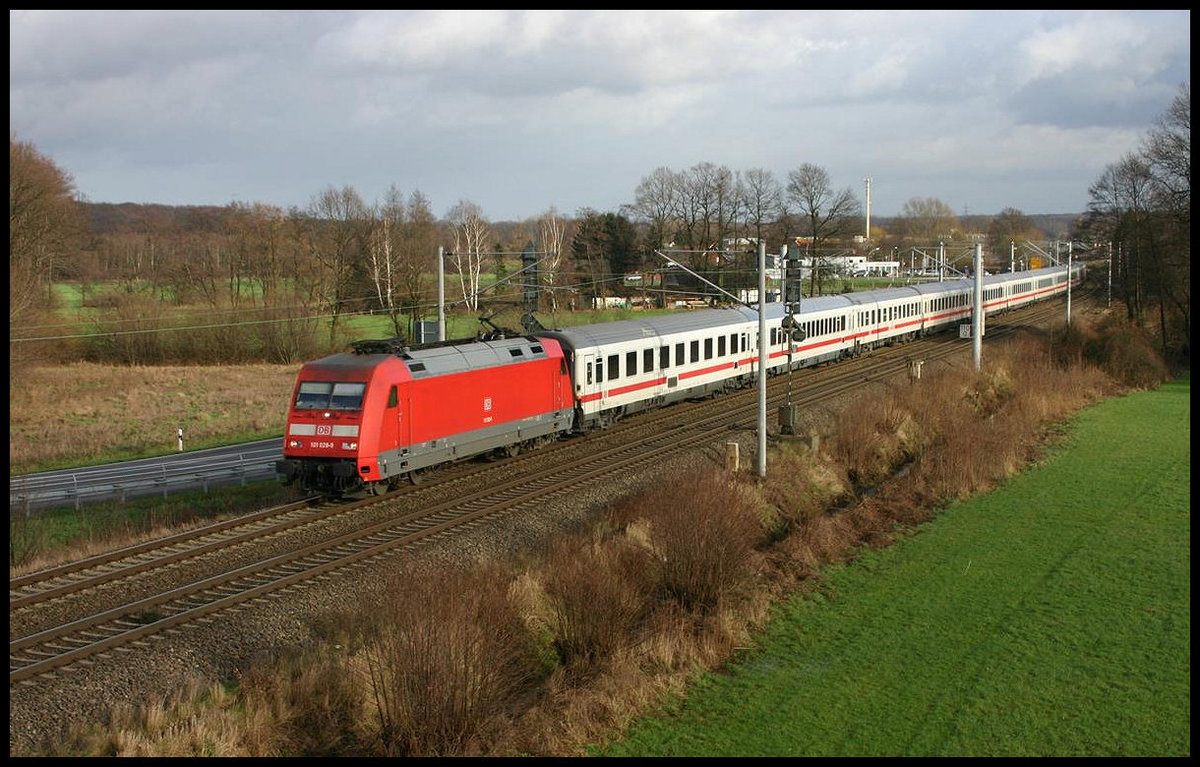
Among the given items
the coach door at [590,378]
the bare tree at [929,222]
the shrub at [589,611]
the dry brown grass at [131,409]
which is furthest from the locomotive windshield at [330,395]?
the bare tree at [929,222]

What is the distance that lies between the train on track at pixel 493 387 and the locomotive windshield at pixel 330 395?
3 cm

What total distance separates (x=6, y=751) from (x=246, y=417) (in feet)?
108

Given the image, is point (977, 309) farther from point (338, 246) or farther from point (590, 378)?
point (338, 246)

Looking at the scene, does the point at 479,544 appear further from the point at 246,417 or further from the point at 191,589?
the point at 246,417

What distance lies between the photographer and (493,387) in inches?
930

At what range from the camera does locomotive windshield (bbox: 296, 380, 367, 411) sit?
1970 cm

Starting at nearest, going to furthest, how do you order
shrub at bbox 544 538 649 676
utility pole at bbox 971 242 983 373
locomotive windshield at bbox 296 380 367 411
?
shrub at bbox 544 538 649 676
locomotive windshield at bbox 296 380 367 411
utility pole at bbox 971 242 983 373

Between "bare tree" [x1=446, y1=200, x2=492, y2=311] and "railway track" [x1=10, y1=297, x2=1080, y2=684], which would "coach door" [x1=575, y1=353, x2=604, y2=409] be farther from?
"bare tree" [x1=446, y1=200, x2=492, y2=311]

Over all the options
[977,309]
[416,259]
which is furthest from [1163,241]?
[416,259]

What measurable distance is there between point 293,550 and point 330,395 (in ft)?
12.3

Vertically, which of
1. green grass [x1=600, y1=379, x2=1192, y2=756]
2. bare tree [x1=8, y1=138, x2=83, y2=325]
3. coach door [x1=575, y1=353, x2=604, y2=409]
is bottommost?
green grass [x1=600, y1=379, x2=1192, y2=756]

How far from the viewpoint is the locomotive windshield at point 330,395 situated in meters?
19.7

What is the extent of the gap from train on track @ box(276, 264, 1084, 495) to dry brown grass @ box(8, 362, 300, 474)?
1529 centimetres

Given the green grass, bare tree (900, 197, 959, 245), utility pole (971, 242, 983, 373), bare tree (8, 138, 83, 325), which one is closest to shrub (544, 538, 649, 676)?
the green grass
